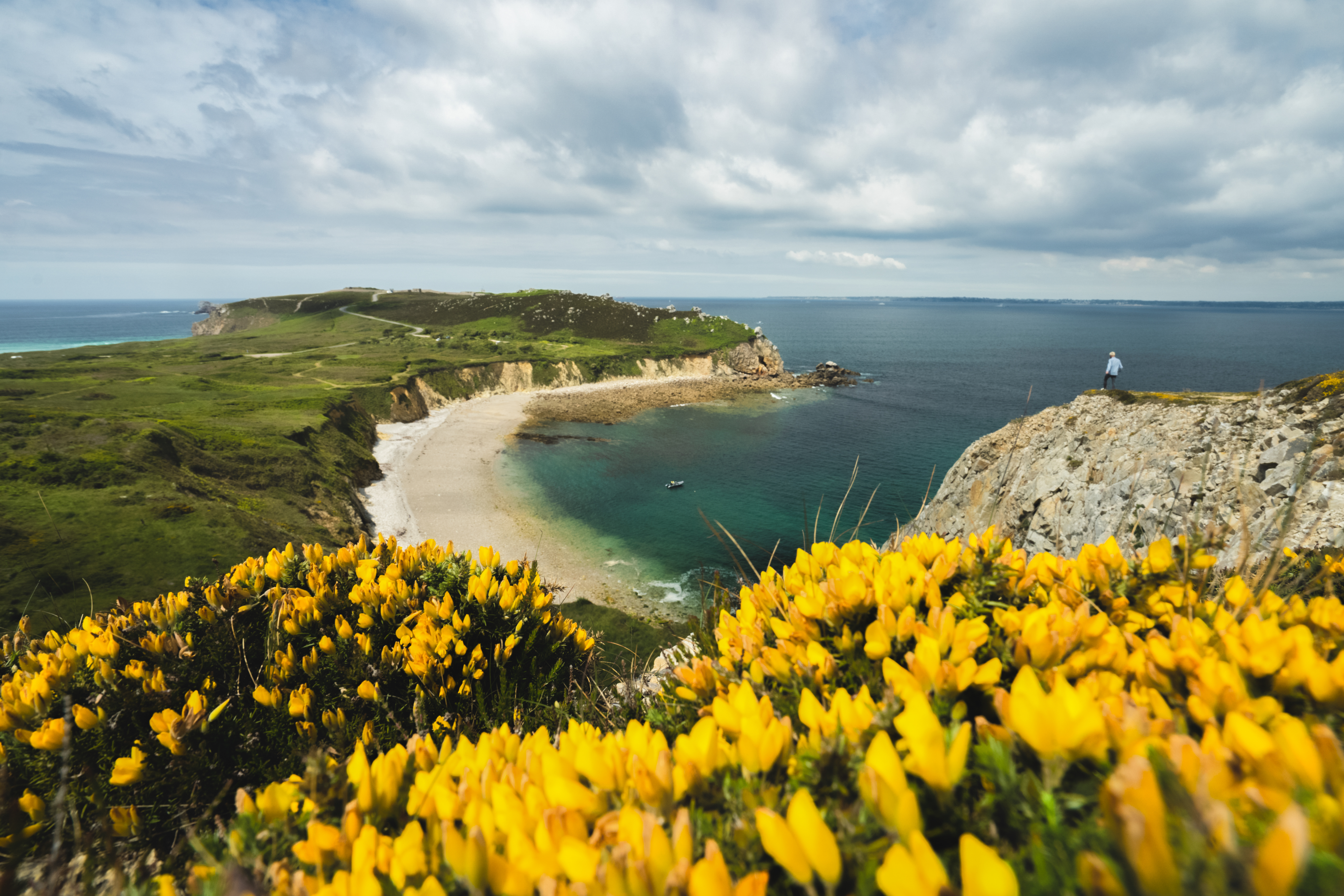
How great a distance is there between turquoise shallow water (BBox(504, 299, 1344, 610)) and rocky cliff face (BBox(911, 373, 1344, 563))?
2381 millimetres

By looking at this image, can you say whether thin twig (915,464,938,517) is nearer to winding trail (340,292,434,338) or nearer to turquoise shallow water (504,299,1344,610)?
turquoise shallow water (504,299,1344,610)

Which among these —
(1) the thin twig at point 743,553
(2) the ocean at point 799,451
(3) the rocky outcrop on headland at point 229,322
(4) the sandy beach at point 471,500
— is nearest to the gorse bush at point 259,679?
(1) the thin twig at point 743,553

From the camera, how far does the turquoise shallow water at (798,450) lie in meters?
29.3

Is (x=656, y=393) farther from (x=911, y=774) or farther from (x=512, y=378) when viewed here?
(x=911, y=774)

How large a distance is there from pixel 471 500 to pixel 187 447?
14414 mm

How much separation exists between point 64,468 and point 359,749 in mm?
30706

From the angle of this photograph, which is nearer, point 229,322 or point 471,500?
point 471,500

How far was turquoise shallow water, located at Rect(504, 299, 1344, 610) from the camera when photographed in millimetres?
29297

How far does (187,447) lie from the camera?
26.8m

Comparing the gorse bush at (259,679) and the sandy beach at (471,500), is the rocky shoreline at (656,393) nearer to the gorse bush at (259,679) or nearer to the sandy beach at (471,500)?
the sandy beach at (471,500)

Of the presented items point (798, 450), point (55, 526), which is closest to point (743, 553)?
point (55, 526)

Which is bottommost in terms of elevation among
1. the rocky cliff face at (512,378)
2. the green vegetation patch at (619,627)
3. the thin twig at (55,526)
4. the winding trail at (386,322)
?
the green vegetation patch at (619,627)

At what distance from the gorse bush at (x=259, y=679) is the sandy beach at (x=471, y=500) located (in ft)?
31.3

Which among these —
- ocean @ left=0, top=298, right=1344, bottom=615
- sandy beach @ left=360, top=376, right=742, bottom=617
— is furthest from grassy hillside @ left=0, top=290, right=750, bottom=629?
ocean @ left=0, top=298, right=1344, bottom=615
